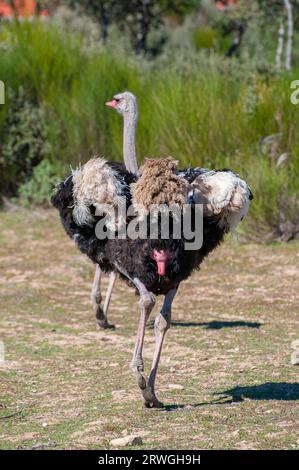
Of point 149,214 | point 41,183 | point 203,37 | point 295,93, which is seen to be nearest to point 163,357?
point 149,214

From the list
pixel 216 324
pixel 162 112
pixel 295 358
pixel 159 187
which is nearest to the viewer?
pixel 159 187

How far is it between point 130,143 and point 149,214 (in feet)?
6.23

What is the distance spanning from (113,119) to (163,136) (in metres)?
0.94

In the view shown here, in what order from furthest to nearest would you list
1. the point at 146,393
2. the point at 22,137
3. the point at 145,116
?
the point at 22,137 → the point at 145,116 → the point at 146,393

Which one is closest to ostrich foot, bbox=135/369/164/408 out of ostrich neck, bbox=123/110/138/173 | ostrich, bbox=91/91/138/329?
ostrich, bbox=91/91/138/329

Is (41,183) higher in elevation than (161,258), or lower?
lower

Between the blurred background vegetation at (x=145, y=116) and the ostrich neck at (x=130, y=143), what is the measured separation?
10.1 ft

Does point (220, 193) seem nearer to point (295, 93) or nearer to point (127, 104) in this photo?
point (127, 104)

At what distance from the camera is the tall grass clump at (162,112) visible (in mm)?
10867

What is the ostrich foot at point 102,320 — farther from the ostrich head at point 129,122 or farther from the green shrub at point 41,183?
the green shrub at point 41,183

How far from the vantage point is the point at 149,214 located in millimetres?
5402

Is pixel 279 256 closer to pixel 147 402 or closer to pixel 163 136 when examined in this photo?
pixel 163 136

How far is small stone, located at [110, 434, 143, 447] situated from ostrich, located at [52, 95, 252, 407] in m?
0.64

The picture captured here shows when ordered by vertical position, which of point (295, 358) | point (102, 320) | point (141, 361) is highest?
point (141, 361)
